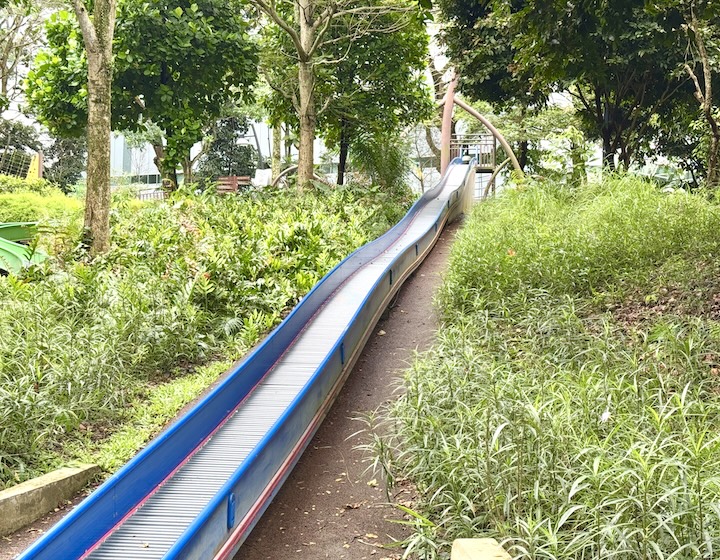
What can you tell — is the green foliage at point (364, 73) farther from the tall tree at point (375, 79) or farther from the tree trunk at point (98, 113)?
the tree trunk at point (98, 113)

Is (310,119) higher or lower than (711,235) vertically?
higher

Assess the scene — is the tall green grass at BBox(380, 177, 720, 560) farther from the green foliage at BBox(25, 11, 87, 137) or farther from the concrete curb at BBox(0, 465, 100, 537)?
the green foliage at BBox(25, 11, 87, 137)

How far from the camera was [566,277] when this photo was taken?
698 centimetres

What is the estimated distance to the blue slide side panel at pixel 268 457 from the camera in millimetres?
3461

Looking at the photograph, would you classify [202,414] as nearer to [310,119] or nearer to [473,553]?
[473,553]

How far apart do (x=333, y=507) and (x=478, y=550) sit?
1839 mm

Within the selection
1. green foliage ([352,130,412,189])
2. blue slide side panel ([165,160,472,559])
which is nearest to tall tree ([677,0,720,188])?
blue slide side panel ([165,160,472,559])

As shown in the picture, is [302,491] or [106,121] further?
[106,121]

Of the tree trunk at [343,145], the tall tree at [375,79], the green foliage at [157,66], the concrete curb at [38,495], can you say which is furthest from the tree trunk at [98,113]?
the tree trunk at [343,145]

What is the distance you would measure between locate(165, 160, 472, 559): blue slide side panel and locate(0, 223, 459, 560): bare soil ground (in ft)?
0.56

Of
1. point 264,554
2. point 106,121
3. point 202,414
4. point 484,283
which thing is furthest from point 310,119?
point 264,554

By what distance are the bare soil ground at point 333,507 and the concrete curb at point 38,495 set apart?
0.05 meters

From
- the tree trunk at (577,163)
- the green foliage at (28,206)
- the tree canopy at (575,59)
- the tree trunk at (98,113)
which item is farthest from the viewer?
the green foliage at (28,206)

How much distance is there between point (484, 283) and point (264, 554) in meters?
4.23
